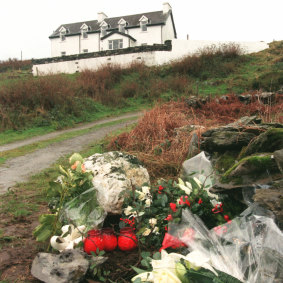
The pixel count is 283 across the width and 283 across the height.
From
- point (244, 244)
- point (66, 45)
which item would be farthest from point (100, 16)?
point (244, 244)

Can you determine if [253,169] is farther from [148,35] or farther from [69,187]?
[148,35]

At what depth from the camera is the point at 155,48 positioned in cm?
2328

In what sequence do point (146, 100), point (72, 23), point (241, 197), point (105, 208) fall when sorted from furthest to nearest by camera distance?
point (72, 23) → point (146, 100) → point (105, 208) → point (241, 197)

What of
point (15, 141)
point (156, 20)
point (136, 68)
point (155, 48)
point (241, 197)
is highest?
point (156, 20)

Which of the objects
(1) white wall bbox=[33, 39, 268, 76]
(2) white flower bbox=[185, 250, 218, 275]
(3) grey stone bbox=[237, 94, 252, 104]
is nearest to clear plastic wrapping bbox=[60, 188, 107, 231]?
(2) white flower bbox=[185, 250, 218, 275]

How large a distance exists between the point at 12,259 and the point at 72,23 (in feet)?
140

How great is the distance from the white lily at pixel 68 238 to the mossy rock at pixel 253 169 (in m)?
1.35

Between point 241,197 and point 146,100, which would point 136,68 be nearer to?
point 146,100

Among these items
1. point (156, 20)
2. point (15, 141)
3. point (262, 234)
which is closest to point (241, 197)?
point (262, 234)

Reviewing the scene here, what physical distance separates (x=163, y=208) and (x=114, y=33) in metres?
34.0

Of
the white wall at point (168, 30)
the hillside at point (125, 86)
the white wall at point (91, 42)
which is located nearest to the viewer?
the hillside at point (125, 86)

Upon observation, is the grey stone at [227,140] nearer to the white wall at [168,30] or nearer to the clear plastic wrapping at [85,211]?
the clear plastic wrapping at [85,211]

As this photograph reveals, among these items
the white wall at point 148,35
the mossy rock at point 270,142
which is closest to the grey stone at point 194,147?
the mossy rock at point 270,142

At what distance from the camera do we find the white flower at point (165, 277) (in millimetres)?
1420
